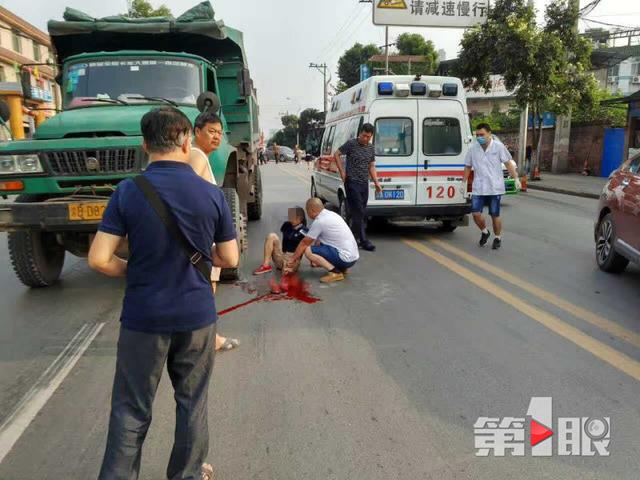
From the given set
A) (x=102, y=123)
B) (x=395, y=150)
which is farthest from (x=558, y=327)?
(x=395, y=150)

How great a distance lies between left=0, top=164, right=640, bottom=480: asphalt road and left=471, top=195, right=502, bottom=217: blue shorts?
1.60 m

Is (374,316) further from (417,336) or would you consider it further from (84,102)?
(84,102)

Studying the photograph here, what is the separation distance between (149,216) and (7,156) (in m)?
3.74

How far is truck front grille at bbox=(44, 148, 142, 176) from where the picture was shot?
17.0 ft

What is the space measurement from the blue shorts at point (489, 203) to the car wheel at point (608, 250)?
60.7 inches

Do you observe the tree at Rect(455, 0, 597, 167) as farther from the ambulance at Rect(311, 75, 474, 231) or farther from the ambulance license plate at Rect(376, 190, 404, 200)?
the ambulance license plate at Rect(376, 190, 404, 200)

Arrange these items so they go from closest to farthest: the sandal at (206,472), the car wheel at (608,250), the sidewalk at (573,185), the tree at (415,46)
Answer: the sandal at (206,472) < the car wheel at (608,250) < the sidewalk at (573,185) < the tree at (415,46)

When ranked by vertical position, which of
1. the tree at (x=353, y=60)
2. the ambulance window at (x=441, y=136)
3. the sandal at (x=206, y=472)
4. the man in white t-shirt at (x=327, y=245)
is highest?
the tree at (x=353, y=60)

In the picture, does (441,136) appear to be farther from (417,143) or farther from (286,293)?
(286,293)

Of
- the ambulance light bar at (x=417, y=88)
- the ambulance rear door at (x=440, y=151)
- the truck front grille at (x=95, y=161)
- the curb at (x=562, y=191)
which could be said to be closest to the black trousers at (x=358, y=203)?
the ambulance rear door at (x=440, y=151)

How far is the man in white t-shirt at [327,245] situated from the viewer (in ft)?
21.0

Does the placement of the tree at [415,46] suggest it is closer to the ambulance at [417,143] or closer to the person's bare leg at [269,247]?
the ambulance at [417,143]

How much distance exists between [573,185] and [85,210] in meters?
18.1

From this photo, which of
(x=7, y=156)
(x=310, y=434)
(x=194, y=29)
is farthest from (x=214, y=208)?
(x=194, y=29)
